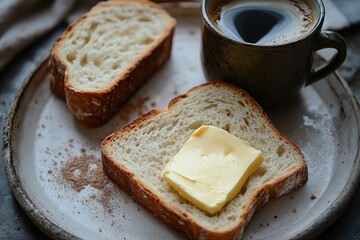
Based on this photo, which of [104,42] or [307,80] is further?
[104,42]

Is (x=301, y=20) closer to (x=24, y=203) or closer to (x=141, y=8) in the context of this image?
(x=141, y=8)

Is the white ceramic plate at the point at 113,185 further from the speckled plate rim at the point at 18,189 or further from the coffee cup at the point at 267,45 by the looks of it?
the coffee cup at the point at 267,45

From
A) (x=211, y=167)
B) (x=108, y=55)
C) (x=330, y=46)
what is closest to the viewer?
(x=211, y=167)

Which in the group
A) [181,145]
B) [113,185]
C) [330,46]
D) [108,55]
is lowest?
[113,185]

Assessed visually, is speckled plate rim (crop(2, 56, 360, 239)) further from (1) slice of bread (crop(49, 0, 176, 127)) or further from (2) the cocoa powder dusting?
(1) slice of bread (crop(49, 0, 176, 127))

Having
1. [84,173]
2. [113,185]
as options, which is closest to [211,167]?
[113,185]

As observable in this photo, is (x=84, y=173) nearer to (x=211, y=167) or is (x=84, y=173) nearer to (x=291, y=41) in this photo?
(x=211, y=167)

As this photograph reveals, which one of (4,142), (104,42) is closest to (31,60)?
(104,42)
